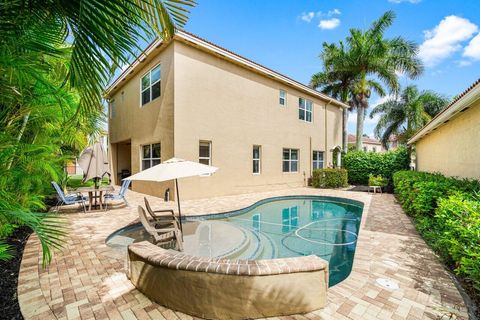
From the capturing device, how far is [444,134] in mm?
9938

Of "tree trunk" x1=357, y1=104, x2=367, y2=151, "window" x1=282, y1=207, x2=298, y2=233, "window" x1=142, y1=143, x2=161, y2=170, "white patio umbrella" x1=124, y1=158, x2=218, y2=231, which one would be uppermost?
"tree trunk" x1=357, y1=104, x2=367, y2=151

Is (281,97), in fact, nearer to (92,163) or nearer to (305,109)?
(305,109)

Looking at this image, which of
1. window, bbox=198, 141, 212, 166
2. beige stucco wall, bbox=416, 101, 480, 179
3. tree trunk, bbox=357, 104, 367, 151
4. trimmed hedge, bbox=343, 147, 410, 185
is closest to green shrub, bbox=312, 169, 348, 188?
trimmed hedge, bbox=343, 147, 410, 185

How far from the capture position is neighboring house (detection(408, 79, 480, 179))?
6.41 meters

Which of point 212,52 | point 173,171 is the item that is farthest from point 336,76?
point 173,171

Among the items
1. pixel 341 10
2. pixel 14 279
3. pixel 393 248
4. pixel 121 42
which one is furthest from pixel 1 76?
pixel 341 10

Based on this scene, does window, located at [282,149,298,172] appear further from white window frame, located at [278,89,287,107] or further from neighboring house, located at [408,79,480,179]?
neighboring house, located at [408,79,480,179]

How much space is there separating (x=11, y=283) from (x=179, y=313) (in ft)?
9.78

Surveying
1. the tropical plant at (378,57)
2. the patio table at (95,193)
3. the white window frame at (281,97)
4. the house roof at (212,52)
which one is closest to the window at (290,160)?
the white window frame at (281,97)

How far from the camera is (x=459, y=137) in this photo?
26.6ft

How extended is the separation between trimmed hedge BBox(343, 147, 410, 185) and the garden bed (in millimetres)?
19090

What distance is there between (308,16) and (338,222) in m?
11.3

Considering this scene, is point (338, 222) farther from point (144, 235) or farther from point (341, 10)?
point (341, 10)

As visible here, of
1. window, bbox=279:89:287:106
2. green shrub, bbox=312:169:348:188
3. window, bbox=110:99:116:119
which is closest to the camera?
window, bbox=279:89:287:106
